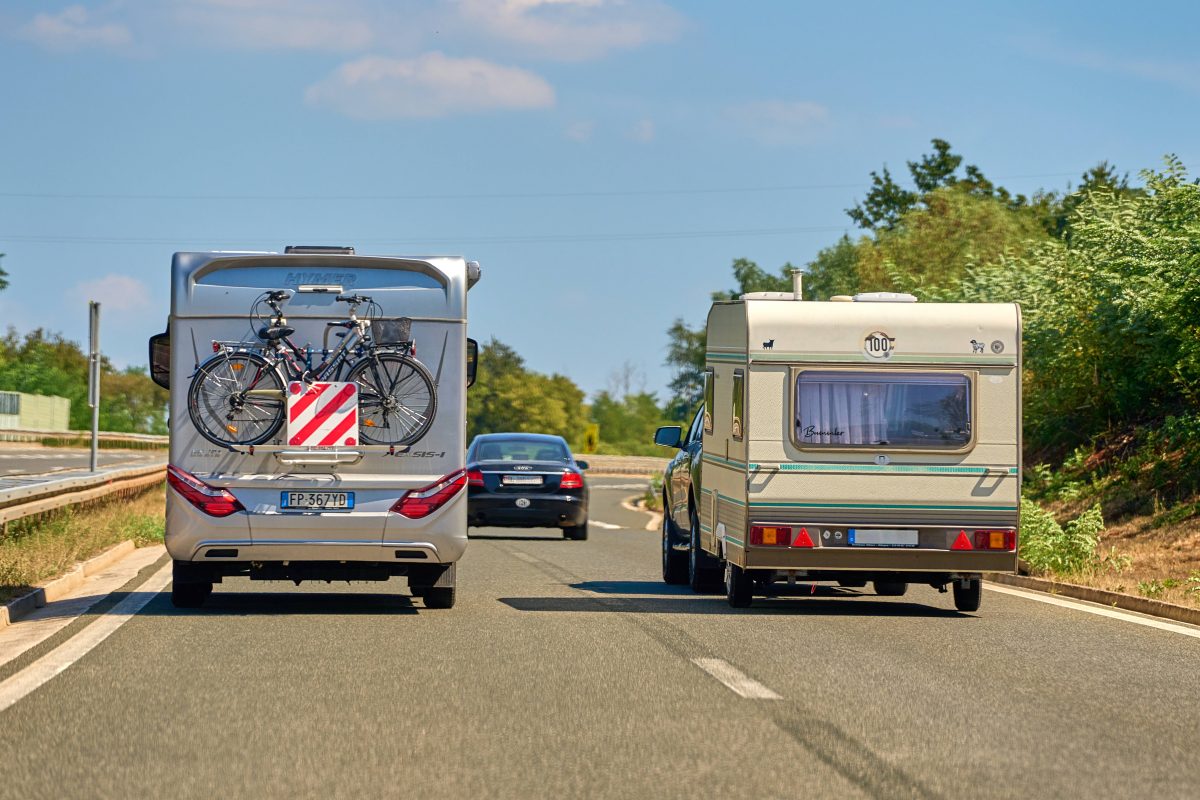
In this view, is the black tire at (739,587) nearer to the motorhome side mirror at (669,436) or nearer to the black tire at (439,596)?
the black tire at (439,596)

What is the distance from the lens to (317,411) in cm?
1379

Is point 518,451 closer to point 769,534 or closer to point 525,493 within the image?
point 525,493

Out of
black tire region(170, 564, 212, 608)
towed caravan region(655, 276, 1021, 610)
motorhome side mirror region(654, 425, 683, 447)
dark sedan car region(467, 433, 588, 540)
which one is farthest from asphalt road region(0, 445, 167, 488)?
towed caravan region(655, 276, 1021, 610)

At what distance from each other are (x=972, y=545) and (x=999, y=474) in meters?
0.61

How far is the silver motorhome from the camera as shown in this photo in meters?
13.7

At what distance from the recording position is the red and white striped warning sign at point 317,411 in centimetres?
1379

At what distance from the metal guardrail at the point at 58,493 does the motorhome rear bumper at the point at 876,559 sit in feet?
25.1

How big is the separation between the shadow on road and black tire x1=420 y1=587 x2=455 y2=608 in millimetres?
550

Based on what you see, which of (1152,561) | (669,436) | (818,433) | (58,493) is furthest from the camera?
(1152,561)

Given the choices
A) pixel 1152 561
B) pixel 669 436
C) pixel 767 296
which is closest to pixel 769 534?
pixel 767 296

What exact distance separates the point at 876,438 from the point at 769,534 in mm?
1164

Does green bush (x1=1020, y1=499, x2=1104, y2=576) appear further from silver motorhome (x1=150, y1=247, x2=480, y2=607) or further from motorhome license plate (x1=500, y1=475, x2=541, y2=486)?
motorhome license plate (x1=500, y1=475, x2=541, y2=486)

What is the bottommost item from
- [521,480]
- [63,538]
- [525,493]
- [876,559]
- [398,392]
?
[63,538]

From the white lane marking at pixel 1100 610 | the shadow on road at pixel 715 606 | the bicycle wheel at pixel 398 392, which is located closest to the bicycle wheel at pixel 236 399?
the bicycle wheel at pixel 398 392
